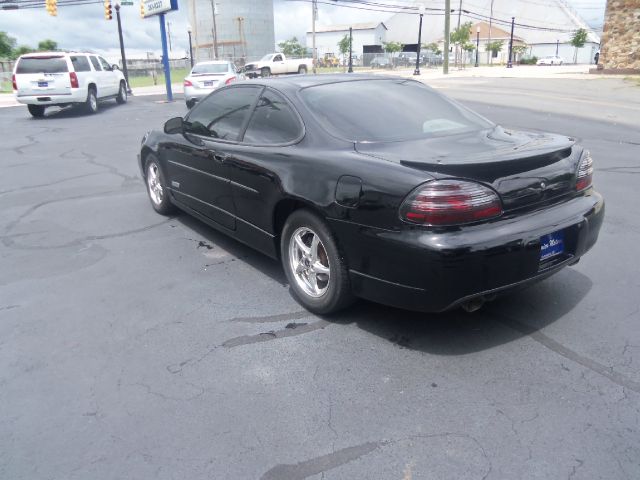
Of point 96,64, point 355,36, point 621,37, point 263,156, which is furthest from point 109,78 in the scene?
point 355,36

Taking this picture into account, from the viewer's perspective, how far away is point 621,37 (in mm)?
29297

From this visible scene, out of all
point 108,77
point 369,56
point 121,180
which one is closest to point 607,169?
point 121,180

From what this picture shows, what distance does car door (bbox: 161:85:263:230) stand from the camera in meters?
4.51

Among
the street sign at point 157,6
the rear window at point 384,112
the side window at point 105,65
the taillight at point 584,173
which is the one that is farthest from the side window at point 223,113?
the street sign at point 157,6

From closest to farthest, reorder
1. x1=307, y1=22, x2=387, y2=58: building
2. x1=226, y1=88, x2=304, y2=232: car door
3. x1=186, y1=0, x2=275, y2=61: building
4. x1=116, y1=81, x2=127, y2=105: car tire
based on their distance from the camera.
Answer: x1=226, y1=88, x2=304, y2=232: car door → x1=116, y1=81, x2=127, y2=105: car tire → x1=186, y1=0, x2=275, y2=61: building → x1=307, y1=22, x2=387, y2=58: building

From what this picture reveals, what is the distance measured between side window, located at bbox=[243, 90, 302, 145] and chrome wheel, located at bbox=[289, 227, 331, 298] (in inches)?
28.0

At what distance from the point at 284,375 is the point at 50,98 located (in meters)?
16.9

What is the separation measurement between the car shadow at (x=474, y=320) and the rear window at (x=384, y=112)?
3.97 feet

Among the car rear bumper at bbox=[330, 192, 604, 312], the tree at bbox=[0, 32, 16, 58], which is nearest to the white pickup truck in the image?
the car rear bumper at bbox=[330, 192, 604, 312]

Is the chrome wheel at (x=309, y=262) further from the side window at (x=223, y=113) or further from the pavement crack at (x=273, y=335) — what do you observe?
the side window at (x=223, y=113)

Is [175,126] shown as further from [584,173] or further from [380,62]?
[380,62]

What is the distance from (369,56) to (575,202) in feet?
228

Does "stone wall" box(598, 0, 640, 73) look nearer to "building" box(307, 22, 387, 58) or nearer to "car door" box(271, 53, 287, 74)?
"car door" box(271, 53, 287, 74)

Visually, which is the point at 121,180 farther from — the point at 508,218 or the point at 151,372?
the point at 508,218
